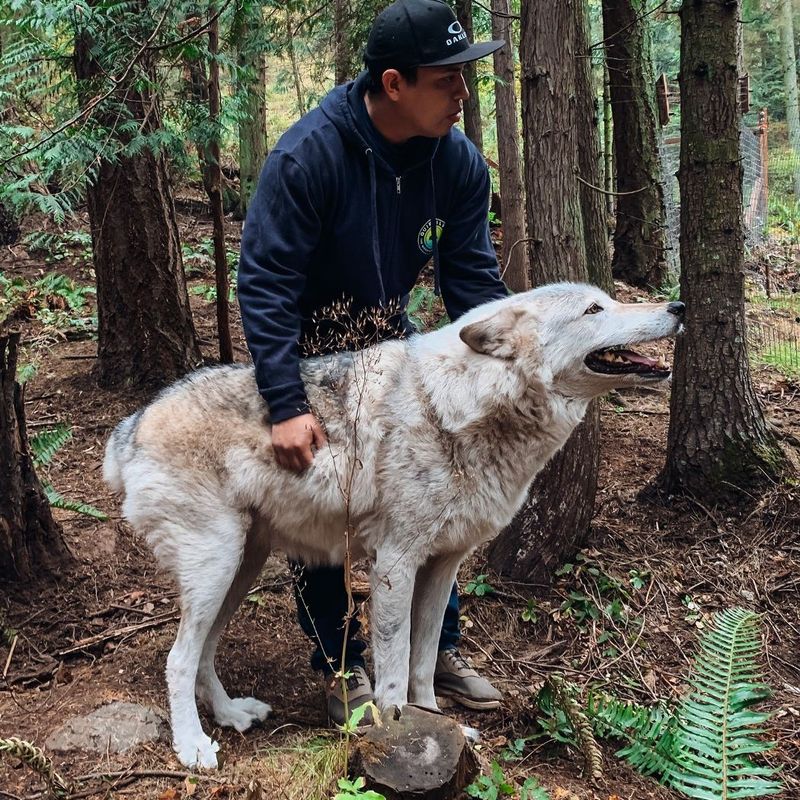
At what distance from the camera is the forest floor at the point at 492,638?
3.49 meters

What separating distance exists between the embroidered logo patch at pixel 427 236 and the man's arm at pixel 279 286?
0.62m

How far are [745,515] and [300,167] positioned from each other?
4.03m

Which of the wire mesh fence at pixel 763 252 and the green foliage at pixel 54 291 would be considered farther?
the wire mesh fence at pixel 763 252

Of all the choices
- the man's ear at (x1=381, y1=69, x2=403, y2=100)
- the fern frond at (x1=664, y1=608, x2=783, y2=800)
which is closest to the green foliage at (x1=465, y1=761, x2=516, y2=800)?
the fern frond at (x1=664, y1=608, x2=783, y2=800)

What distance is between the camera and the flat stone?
3.56m

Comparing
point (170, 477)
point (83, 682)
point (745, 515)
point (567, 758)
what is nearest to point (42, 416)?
point (83, 682)

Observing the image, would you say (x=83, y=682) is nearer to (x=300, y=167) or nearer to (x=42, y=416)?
(x=300, y=167)

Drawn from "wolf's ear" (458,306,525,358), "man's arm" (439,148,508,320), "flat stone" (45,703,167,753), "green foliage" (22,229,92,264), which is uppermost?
"green foliage" (22,229,92,264)

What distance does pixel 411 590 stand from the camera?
11.9ft

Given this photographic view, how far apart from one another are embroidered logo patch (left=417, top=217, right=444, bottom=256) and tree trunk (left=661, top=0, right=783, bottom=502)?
94.5 inches

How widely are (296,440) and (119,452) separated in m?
1.07

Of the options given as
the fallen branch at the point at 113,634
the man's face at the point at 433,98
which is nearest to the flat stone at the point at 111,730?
the fallen branch at the point at 113,634

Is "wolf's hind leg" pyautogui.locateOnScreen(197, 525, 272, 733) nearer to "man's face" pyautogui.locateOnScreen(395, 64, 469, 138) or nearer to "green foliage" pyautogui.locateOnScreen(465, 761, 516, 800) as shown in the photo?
"green foliage" pyautogui.locateOnScreen(465, 761, 516, 800)

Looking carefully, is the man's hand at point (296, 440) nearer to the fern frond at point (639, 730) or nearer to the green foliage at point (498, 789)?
the green foliage at point (498, 789)
